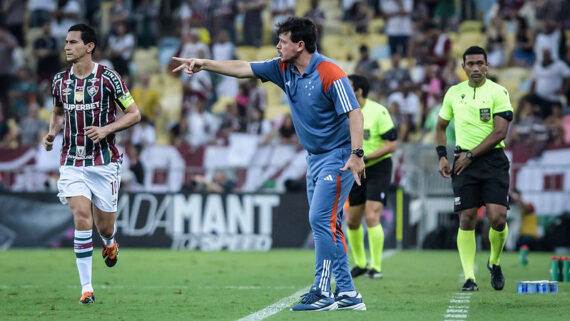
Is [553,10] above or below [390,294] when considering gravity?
above

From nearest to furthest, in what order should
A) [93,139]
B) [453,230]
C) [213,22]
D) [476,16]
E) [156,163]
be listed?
[93,139], [453,230], [156,163], [476,16], [213,22]

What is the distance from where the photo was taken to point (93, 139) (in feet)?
28.7

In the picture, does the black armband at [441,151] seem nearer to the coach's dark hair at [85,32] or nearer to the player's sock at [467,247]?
the player's sock at [467,247]

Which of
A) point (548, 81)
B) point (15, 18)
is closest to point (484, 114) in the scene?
point (548, 81)

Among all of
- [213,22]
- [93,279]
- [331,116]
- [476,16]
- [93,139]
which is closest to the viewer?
[331,116]

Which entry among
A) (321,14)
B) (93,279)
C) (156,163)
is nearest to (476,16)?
(321,14)

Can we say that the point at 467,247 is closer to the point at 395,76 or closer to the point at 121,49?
the point at 395,76

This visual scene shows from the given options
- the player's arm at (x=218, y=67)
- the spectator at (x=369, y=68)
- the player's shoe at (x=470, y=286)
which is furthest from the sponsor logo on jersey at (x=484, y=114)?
the spectator at (x=369, y=68)

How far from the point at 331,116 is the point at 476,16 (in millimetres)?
17384

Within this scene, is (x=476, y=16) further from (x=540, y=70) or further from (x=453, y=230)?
(x=453, y=230)

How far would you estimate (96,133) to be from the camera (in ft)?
28.7

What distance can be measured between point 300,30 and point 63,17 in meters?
20.4

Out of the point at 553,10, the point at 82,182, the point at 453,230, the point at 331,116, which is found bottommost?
the point at 453,230

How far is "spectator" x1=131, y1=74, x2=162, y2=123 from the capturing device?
23484 millimetres
